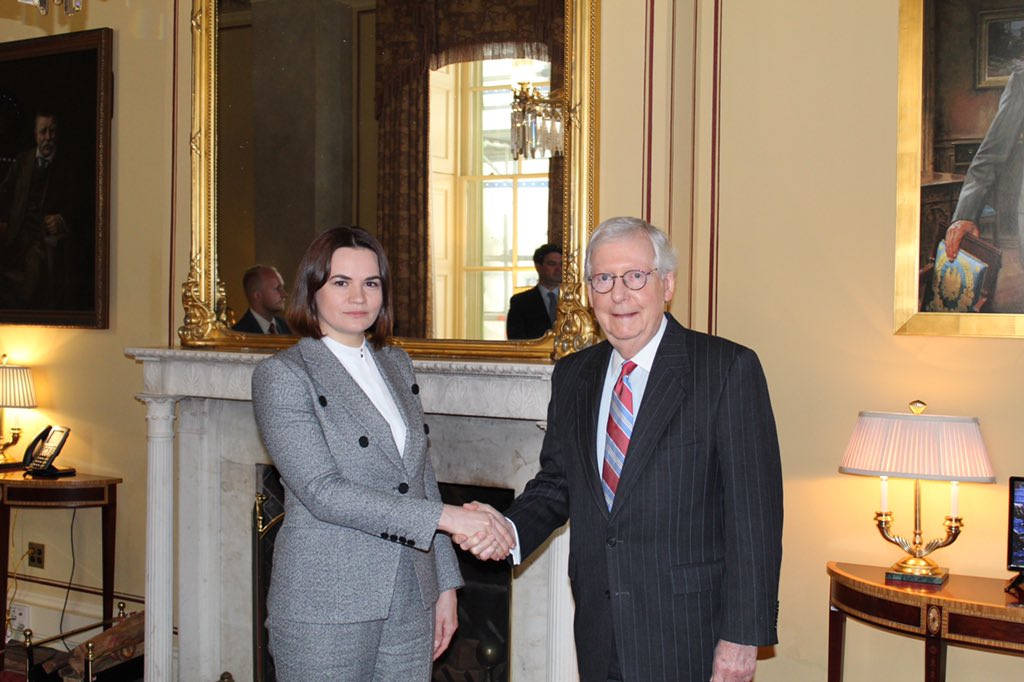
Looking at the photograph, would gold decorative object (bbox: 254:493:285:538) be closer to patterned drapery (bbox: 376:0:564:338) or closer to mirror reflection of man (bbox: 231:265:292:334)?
mirror reflection of man (bbox: 231:265:292:334)

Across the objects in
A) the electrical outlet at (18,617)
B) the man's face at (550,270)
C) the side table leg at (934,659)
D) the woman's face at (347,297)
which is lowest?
the electrical outlet at (18,617)

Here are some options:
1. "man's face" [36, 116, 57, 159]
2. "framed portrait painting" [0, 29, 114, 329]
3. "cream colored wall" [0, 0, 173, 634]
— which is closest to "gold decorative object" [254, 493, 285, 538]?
"cream colored wall" [0, 0, 173, 634]

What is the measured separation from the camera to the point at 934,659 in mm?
3537

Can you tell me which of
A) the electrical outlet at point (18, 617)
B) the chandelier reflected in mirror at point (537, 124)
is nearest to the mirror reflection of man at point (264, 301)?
the chandelier reflected in mirror at point (537, 124)

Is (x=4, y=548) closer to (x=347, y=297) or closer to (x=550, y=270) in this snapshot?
(x=550, y=270)

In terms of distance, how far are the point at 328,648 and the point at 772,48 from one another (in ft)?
9.19

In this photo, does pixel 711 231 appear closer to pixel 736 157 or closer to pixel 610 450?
pixel 736 157

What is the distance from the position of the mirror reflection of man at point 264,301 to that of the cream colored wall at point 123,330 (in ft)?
2.03

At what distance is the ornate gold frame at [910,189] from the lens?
3873 millimetres

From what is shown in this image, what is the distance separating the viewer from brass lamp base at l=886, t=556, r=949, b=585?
365 cm

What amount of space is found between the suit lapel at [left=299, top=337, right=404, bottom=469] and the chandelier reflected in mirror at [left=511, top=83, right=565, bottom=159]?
1.68 metres

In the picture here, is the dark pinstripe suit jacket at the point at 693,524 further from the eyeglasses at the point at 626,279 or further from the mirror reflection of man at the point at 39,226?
the mirror reflection of man at the point at 39,226

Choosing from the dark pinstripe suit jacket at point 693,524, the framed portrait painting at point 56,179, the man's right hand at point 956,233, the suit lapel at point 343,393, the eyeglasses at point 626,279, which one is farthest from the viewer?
the framed portrait painting at point 56,179

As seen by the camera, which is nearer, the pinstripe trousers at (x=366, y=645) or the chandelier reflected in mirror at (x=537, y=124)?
the pinstripe trousers at (x=366, y=645)
